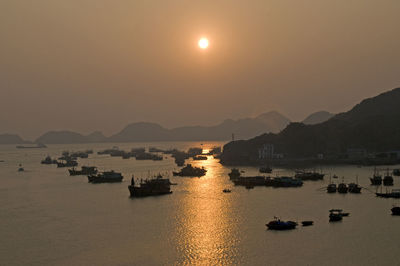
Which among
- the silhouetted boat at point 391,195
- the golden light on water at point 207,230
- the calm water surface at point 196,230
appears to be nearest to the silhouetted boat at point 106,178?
the calm water surface at point 196,230

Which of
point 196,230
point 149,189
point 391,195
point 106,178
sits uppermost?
point 391,195

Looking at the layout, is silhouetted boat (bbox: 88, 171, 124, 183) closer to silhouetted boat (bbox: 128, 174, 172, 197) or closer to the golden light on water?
silhouetted boat (bbox: 128, 174, 172, 197)

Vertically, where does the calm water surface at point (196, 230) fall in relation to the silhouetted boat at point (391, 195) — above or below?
below

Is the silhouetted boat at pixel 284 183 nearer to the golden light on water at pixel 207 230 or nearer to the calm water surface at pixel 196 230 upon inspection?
the calm water surface at pixel 196 230

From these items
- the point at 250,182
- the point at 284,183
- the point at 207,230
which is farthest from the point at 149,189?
the point at 207,230

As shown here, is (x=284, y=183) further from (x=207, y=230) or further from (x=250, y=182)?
(x=207, y=230)

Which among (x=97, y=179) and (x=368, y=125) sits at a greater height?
(x=368, y=125)

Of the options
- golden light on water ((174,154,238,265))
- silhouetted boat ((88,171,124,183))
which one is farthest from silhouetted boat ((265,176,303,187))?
silhouetted boat ((88,171,124,183))

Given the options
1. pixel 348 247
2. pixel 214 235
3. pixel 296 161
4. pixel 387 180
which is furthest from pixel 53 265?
pixel 296 161

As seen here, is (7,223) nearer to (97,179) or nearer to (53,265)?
(53,265)
